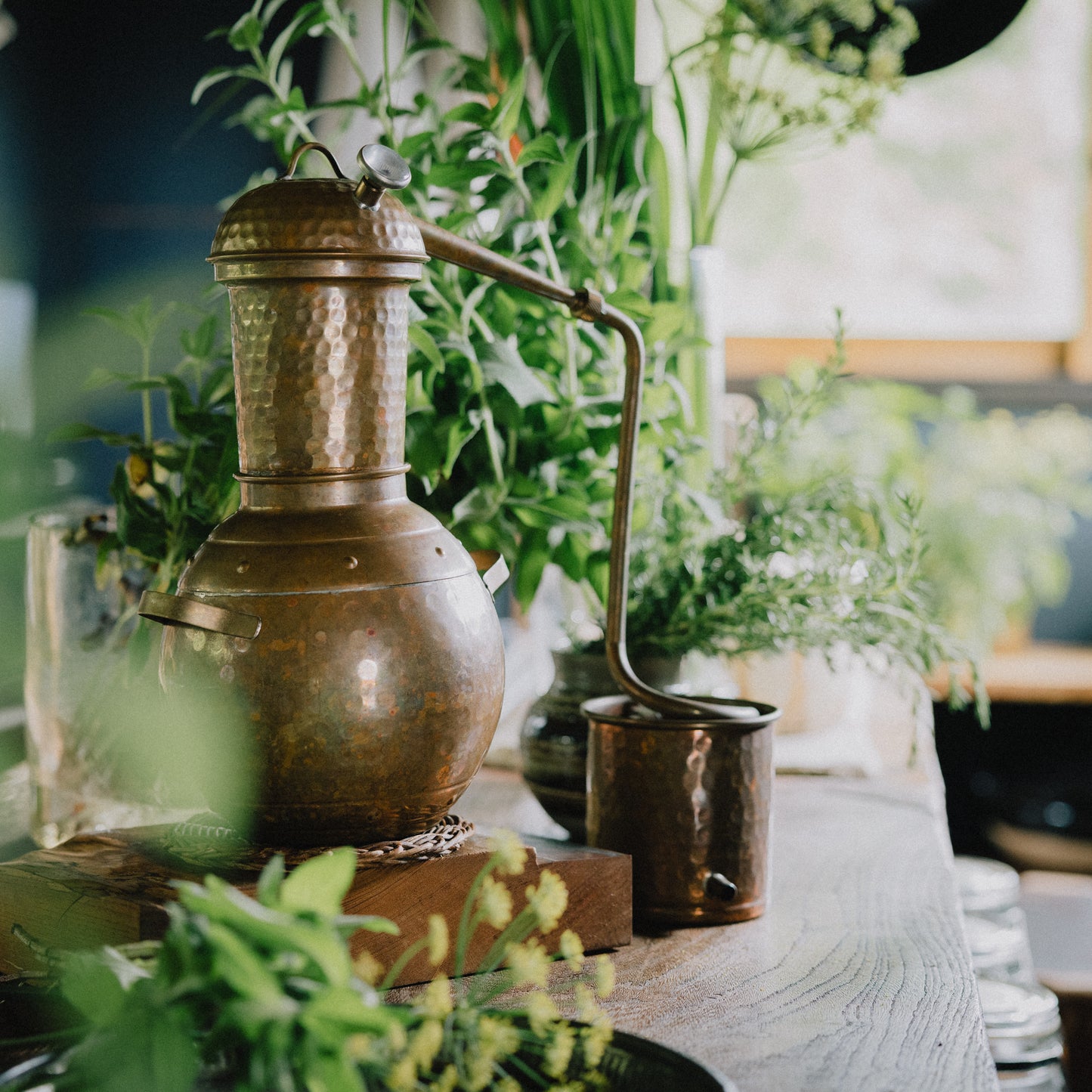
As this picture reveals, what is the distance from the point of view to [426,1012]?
453 mm

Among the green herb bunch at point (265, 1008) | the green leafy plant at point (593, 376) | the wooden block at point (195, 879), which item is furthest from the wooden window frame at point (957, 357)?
the green herb bunch at point (265, 1008)

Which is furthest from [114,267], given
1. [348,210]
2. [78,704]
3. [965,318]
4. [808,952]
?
[965,318]

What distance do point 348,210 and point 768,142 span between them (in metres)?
0.58

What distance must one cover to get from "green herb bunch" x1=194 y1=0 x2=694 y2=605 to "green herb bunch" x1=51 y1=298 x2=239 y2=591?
0.13 metres

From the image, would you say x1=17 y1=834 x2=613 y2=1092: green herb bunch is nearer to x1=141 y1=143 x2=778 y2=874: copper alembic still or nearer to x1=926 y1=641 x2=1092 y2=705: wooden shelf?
x1=141 y1=143 x2=778 y2=874: copper alembic still

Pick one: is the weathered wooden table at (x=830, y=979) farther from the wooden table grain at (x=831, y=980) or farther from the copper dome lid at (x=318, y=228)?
the copper dome lid at (x=318, y=228)

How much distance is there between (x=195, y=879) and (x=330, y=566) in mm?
178

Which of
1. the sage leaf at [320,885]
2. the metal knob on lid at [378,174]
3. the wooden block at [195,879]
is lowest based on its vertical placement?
the wooden block at [195,879]

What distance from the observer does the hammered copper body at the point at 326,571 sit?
64 cm

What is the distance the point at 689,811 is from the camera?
79 cm

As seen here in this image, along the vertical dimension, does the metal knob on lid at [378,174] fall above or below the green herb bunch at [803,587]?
above

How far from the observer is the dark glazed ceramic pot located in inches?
37.0

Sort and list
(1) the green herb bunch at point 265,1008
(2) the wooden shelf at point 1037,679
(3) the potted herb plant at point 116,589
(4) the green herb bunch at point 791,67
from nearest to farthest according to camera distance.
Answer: (1) the green herb bunch at point 265,1008
(3) the potted herb plant at point 116,589
(4) the green herb bunch at point 791,67
(2) the wooden shelf at point 1037,679

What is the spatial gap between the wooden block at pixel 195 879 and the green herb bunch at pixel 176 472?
22cm
